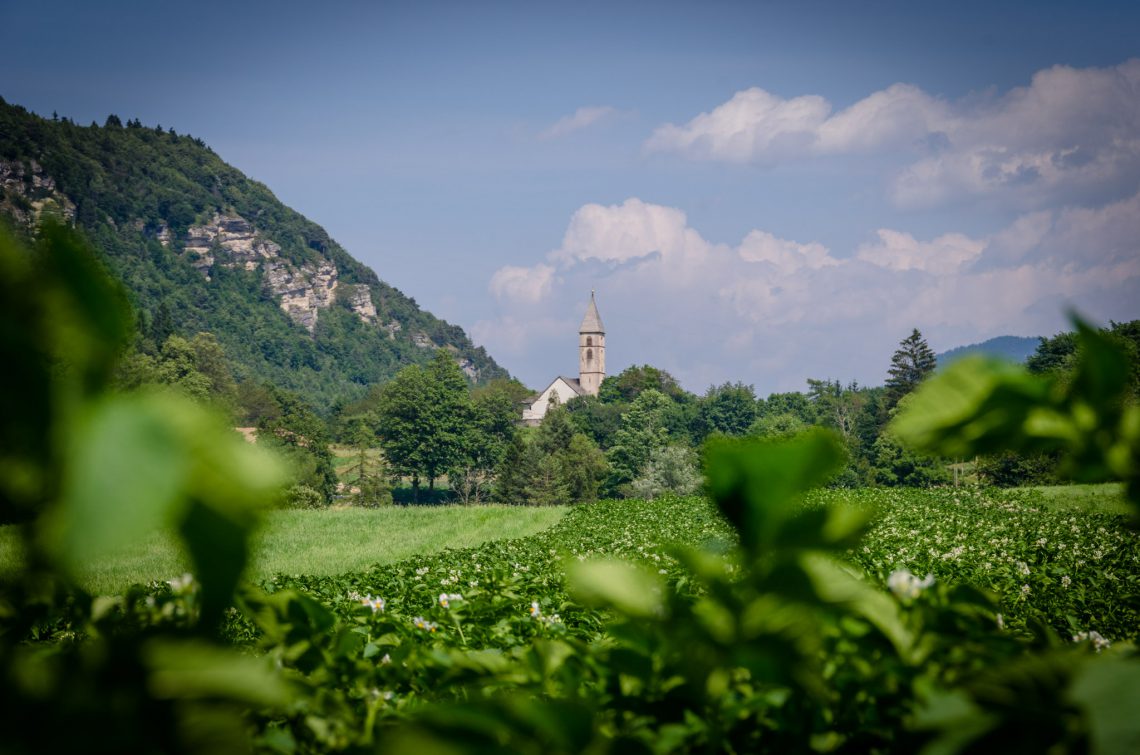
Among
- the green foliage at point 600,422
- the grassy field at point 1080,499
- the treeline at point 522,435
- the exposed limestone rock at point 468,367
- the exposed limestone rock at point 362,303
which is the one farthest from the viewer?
the exposed limestone rock at point 468,367

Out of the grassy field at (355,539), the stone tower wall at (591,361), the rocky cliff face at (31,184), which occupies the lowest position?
the grassy field at (355,539)

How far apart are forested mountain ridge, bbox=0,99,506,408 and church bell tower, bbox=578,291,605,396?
32.7 meters

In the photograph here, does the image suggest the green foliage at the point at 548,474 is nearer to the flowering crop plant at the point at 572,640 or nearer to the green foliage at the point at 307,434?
the green foliage at the point at 307,434

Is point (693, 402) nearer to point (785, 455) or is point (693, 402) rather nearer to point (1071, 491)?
point (1071, 491)

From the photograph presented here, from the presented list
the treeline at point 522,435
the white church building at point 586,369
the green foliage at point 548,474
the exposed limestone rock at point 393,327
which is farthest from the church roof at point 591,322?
the exposed limestone rock at point 393,327

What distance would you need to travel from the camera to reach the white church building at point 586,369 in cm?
9369

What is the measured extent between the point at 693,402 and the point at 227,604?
80887 mm

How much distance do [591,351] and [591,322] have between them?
341cm

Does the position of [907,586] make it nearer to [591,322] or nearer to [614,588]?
[614,588]

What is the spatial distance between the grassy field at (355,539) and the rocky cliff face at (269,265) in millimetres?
107708

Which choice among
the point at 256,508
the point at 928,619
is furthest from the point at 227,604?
the point at 928,619

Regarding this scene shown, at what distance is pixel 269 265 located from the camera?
436ft

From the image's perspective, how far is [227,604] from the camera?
14.2 inches

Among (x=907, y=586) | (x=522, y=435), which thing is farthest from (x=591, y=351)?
(x=907, y=586)
